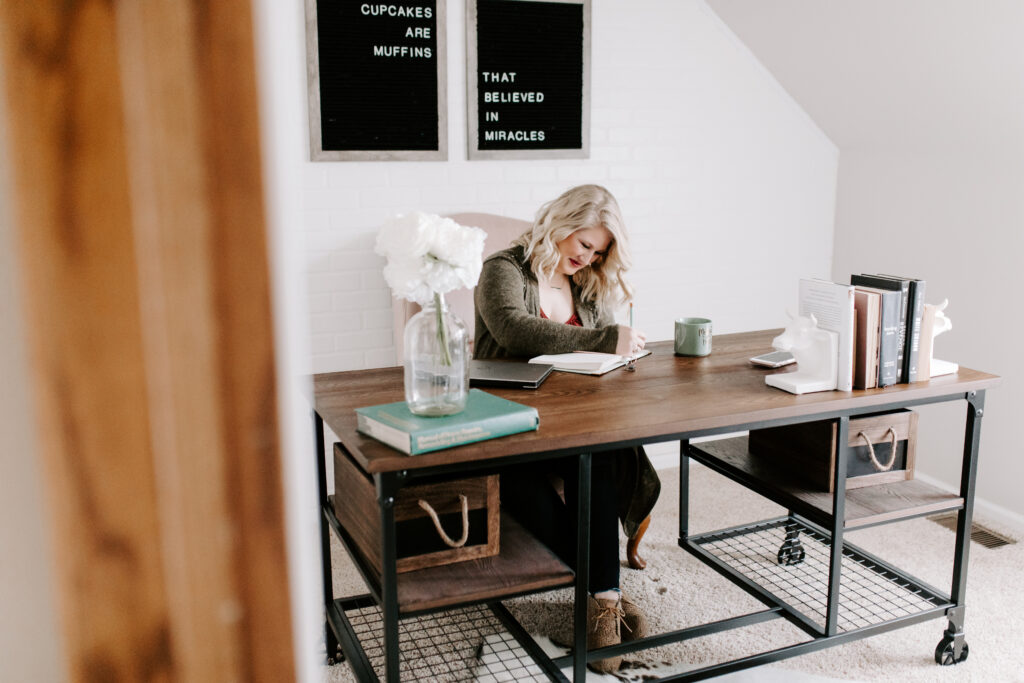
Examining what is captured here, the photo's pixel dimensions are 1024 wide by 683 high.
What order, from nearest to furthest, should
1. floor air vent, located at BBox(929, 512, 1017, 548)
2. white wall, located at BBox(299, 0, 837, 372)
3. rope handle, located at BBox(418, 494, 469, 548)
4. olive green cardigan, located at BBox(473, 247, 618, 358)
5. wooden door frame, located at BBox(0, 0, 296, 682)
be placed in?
1. wooden door frame, located at BBox(0, 0, 296, 682)
2. rope handle, located at BBox(418, 494, 469, 548)
3. olive green cardigan, located at BBox(473, 247, 618, 358)
4. floor air vent, located at BBox(929, 512, 1017, 548)
5. white wall, located at BBox(299, 0, 837, 372)

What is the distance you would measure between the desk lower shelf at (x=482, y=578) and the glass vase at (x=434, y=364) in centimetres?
33

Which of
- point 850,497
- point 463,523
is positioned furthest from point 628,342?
point 463,523

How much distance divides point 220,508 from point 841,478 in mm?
1804

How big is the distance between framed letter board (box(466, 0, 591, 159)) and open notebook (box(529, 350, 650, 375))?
4.18ft

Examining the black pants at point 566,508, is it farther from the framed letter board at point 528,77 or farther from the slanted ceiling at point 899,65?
the slanted ceiling at point 899,65

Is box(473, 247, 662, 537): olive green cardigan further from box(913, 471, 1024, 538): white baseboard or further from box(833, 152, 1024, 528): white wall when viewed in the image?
box(833, 152, 1024, 528): white wall

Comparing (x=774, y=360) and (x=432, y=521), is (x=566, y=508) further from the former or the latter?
(x=774, y=360)

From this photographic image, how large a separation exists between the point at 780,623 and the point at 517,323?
115 centimetres

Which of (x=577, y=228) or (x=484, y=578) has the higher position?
(x=577, y=228)

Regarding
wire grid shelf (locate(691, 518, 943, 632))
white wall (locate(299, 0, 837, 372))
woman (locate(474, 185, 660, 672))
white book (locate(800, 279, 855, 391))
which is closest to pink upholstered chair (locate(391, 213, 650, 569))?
white wall (locate(299, 0, 837, 372))

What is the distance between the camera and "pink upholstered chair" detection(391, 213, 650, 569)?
276cm

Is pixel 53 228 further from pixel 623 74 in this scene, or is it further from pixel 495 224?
pixel 623 74

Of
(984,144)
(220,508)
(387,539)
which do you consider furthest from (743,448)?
(220,508)

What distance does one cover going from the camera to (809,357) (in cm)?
201
